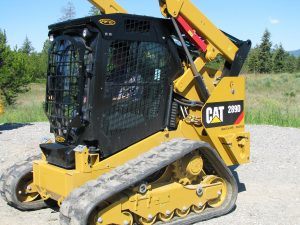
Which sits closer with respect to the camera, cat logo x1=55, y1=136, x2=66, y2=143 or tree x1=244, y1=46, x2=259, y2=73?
cat logo x1=55, y1=136, x2=66, y2=143

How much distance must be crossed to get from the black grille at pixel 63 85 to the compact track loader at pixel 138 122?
0.04 feet

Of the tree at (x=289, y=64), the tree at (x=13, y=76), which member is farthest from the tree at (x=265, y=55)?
the tree at (x=13, y=76)

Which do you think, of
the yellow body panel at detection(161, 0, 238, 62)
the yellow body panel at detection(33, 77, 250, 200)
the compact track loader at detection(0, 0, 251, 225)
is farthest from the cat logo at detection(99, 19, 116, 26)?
the yellow body panel at detection(33, 77, 250, 200)

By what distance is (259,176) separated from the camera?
27.3ft

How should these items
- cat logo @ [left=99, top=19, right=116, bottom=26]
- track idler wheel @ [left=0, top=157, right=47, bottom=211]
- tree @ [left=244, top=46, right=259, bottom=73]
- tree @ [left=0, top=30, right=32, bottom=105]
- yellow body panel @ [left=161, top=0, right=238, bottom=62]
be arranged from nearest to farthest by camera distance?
cat logo @ [left=99, top=19, right=116, bottom=26] → yellow body panel @ [left=161, top=0, right=238, bottom=62] → track idler wheel @ [left=0, top=157, right=47, bottom=211] → tree @ [left=0, top=30, right=32, bottom=105] → tree @ [left=244, top=46, right=259, bottom=73]

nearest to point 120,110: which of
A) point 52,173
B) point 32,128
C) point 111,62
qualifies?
point 111,62

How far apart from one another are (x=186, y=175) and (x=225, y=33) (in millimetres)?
2109

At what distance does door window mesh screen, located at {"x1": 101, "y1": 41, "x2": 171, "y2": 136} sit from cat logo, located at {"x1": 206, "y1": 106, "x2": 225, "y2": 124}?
70 cm

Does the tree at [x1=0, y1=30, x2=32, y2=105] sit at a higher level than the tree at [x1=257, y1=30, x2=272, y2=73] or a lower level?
lower

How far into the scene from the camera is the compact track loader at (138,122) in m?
5.07

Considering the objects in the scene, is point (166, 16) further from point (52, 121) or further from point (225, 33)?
point (52, 121)

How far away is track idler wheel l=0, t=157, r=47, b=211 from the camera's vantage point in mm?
6012

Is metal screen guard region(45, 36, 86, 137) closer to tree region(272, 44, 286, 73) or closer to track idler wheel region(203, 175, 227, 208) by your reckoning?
track idler wheel region(203, 175, 227, 208)

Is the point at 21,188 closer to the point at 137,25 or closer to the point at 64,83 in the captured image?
the point at 64,83
